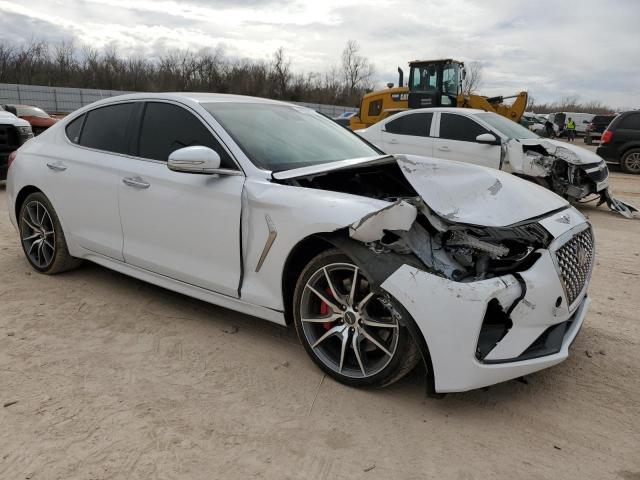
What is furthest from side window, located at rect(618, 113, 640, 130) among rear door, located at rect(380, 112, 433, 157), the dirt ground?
the dirt ground

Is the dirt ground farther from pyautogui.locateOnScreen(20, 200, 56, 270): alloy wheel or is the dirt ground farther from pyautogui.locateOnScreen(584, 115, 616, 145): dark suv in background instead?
pyautogui.locateOnScreen(584, 115, 616, 145): dark suv in background

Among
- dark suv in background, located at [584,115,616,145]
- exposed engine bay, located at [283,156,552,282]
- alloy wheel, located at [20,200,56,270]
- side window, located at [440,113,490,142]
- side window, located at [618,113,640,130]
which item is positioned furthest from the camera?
dark suv in background, located at [584,115,616,145]

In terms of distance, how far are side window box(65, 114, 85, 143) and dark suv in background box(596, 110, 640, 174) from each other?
14136mm

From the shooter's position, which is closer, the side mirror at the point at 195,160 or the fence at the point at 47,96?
the side mirror at the point at 195,160

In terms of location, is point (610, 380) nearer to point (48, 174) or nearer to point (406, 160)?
point (406, 160)

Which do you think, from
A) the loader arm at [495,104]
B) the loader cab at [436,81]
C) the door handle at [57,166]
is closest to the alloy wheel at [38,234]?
the door handle at [57,166]

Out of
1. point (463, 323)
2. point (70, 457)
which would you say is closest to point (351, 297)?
point (463, 323)

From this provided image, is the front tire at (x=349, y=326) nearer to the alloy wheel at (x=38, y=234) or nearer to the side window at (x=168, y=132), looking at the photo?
the side window at (x=168, y=132)

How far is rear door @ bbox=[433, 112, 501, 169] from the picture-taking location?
8867 mm

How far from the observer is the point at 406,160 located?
10.9 ft

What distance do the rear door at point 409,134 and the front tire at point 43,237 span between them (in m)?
6.57

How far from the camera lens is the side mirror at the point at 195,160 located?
323 cm

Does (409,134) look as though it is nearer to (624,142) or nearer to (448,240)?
(448,240)

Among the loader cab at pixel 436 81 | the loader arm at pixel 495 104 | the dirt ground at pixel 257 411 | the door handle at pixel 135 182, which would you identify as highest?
the loader cab at pixel 436 81
